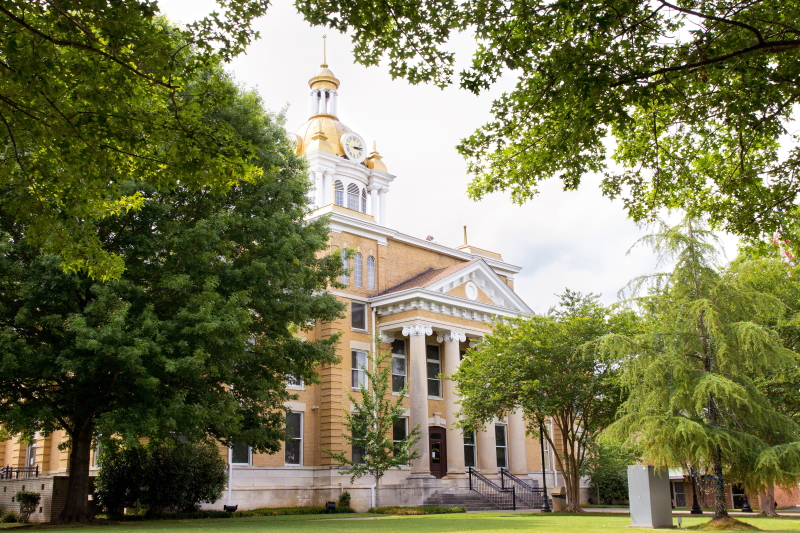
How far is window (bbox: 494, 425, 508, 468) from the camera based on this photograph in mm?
39906

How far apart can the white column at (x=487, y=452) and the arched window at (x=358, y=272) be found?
30.3 feet

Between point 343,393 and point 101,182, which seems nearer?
point 101,182

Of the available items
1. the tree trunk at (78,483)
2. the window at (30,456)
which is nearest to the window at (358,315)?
the window at (30,456)

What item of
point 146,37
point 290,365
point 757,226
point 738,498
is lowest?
point 738,498

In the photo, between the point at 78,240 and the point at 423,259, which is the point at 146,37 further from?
the point at 423,259

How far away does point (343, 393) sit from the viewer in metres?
33.8

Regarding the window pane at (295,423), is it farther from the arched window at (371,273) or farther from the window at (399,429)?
the arched window at (371,273)

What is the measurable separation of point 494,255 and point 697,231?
24.9 m

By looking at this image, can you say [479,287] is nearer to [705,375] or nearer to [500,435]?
[500,435]

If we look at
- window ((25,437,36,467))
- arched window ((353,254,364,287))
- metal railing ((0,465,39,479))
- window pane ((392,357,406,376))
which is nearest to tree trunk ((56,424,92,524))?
metal railing ((0,465,39,479))

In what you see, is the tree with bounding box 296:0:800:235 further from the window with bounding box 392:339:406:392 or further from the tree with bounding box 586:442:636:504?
the tree with bounding box 586:442:636:504

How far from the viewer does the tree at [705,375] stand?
694 inches

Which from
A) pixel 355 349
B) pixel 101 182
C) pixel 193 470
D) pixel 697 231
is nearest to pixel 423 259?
pixel 355 349

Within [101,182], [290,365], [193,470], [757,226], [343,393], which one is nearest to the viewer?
[101,182]
